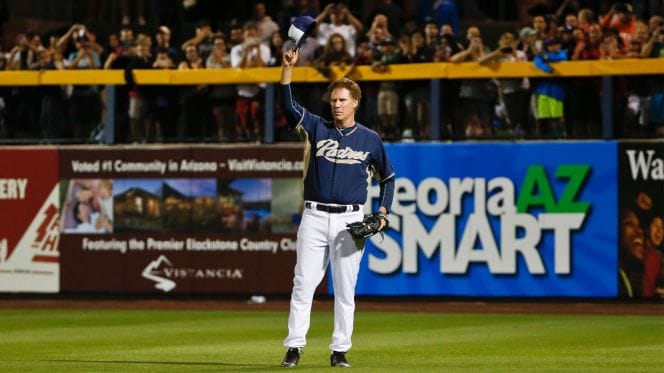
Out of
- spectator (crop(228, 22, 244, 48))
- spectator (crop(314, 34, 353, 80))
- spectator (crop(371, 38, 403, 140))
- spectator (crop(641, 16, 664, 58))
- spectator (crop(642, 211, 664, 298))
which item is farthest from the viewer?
spectator (crop(228, 22, 244, 48))

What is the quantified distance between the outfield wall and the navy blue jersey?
→ 31.8ft

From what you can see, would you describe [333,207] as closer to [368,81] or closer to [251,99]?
[368,81]

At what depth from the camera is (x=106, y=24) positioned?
25.9m

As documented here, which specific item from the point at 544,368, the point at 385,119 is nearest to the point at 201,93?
the point at 385,119

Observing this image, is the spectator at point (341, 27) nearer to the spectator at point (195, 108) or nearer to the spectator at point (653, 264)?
the spectator at point (195, 108)

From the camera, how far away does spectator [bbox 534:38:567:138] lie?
1944 centimetres

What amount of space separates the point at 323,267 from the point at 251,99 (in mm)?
10707

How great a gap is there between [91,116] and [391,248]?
5116 mm

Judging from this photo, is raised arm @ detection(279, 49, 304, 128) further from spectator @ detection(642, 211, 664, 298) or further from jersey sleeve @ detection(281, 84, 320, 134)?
spectator @ detection(642, 211, 664, 298)

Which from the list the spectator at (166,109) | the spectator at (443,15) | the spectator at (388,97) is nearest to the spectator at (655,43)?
the spectator at (388,97)

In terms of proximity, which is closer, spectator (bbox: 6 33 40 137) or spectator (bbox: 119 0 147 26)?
spectator (bbox: 6 33 40 137)

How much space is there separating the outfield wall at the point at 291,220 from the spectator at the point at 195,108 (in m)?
0.28

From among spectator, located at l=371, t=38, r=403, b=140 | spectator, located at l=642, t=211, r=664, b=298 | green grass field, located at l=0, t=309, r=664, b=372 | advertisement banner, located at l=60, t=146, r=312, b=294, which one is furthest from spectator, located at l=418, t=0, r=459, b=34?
green grass field, located at l=0, t=309, r=664, b=372

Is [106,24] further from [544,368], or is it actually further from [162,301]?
[544,368]
